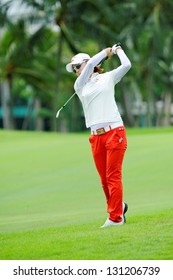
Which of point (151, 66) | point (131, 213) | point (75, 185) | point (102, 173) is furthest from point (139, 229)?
point (151, 66)

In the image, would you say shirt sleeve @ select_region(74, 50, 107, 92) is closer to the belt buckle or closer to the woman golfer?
the woman golfer

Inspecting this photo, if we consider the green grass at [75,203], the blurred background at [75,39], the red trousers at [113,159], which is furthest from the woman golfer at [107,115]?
the blurred background at [75,39]

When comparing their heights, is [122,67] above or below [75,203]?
above

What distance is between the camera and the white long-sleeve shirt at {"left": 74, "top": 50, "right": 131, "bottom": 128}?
360 inches

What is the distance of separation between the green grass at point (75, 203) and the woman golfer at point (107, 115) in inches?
15.0

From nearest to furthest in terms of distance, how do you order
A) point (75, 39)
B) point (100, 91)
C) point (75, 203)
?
point (100, 91), point (75, 203), point (75, 39)

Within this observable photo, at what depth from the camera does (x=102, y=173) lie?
9.46m

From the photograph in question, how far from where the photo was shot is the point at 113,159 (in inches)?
362

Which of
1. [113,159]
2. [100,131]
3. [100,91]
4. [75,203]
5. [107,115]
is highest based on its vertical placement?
[100,91]

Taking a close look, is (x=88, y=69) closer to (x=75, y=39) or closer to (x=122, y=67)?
(x=122, y=67)

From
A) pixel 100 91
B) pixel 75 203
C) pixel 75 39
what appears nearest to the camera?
pixel 100 91

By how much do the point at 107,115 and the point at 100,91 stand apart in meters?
0.25

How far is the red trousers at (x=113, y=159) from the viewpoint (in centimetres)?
918

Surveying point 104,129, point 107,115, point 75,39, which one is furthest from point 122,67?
point 75,39
